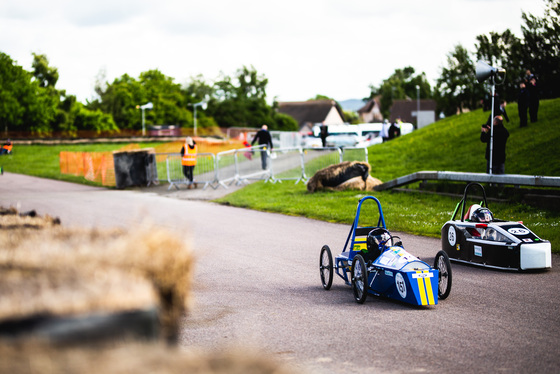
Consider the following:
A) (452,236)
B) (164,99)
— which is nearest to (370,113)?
(164,99)

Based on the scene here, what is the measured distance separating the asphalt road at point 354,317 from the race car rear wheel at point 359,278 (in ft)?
0.45

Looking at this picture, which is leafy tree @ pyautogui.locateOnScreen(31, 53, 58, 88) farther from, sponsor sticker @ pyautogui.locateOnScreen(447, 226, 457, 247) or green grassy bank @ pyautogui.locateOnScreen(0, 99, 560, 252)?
sponsor sticker @ pyautogui.locateOnScreen(447, 226, 457, 247)

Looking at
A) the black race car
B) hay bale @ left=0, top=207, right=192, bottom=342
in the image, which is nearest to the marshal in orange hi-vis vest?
the black race car

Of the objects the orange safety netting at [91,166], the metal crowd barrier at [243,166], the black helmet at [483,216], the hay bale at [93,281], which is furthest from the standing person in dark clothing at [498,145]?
the orange safety netting at [91,166]

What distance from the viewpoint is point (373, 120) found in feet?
514

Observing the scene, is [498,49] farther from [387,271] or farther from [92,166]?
[387,271]

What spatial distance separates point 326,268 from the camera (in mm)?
9391

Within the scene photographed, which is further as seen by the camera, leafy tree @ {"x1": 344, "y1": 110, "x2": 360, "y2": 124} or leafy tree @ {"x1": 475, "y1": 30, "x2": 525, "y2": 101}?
leafy tree @ {"x1": 344, "y1": 110, "x2": 360, "y2": 124}

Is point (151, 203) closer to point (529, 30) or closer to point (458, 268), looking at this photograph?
point (458, 268)

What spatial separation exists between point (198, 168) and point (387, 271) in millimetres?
21724

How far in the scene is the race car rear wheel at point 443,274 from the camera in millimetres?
8211

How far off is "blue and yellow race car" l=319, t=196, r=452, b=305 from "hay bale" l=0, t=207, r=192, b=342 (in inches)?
196

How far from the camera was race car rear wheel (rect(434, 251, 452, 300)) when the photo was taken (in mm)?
8211

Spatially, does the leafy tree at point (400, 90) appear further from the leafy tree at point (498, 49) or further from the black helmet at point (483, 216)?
the black helmet at point (483, 216)
